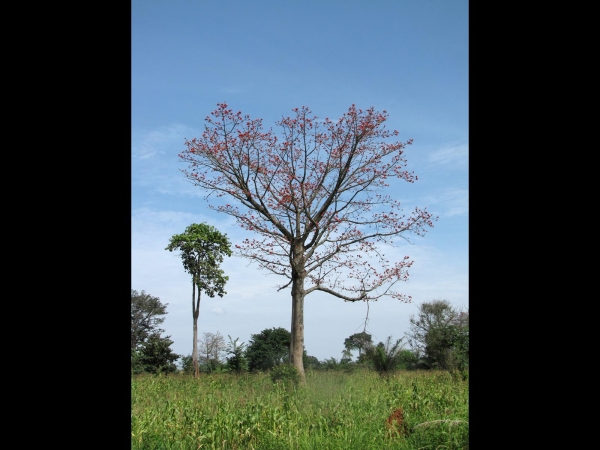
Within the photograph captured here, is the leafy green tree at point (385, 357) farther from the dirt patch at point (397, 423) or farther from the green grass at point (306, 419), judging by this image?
the dirt patch at point (397, 423)

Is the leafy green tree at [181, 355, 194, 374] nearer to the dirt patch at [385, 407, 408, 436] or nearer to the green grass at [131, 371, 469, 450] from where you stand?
the green grass at [131, 371, 469, 450]

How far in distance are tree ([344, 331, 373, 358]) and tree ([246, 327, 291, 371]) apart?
126cm

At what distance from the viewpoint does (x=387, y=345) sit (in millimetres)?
8711

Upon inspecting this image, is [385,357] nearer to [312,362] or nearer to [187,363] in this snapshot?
[312,362]

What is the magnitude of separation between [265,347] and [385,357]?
3.31 m

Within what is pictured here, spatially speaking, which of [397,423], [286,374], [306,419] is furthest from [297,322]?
[397,423]

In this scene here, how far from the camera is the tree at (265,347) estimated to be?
389 inches

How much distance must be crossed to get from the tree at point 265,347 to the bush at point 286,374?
1.65m

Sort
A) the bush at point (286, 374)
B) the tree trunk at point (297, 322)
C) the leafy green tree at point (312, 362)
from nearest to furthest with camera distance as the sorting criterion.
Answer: the bush at point (286, 374), the tree trunk at point (297, 322), the leafy green tree at point (312, 362)

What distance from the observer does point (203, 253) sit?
10.9 meters

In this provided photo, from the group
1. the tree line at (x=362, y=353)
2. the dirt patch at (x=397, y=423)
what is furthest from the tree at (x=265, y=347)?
the dirt patch at (x=397, y=423)
